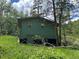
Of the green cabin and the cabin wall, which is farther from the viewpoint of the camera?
the cabin wall

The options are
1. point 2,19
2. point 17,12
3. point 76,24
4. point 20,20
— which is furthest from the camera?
point 17,12

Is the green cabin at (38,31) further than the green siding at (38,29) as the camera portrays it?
No

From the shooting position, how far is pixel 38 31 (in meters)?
45.9

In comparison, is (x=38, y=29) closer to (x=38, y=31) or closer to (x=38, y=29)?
(x=38, y=29)

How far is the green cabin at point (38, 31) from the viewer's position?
45281 millimetres

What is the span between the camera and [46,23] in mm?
45562

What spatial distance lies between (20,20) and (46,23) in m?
5.33

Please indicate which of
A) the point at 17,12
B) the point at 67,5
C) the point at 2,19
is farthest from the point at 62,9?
the point at 17,12

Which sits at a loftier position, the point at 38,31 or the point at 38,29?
the point at 38,29

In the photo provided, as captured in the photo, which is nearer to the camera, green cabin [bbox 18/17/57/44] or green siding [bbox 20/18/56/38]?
green cabin [bbox 18/17/57/44]

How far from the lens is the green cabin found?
4528 cm

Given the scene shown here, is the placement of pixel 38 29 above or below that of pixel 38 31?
above

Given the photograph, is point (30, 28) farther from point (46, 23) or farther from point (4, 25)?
point (4, 25)

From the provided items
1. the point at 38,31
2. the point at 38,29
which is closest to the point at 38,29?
the point at 38,29
